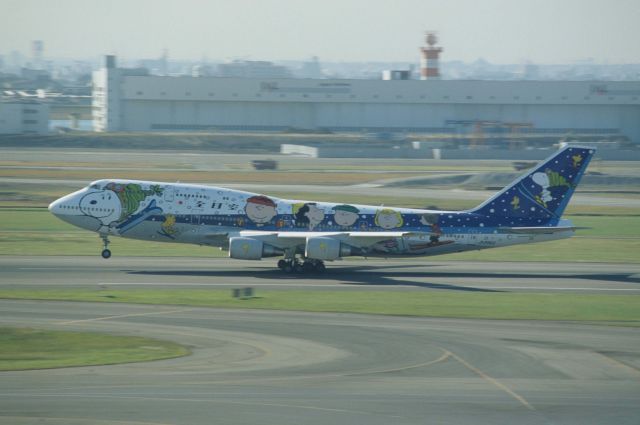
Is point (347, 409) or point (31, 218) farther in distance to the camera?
point (31, 218)

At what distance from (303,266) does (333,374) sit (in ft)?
70.4

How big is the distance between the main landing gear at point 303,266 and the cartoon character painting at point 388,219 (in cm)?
375

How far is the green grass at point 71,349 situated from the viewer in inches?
1125

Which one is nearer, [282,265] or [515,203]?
[282,265]

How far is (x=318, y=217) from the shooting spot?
49.7m

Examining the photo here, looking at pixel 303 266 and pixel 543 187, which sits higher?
pixel 543 187

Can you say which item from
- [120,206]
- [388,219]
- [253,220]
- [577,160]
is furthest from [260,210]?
[577,160]

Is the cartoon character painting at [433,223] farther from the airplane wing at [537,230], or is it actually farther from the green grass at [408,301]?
the green grass at [408,301]

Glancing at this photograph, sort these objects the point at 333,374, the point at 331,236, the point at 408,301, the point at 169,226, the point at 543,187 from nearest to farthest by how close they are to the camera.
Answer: the point at 333,374, the point at 408,301, the point at 331,236, the point at 169,226, the point at 543,187

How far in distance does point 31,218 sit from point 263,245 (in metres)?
28.6

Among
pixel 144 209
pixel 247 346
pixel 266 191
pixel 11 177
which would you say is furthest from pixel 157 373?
pixel 11 177

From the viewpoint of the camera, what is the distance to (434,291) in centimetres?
4366

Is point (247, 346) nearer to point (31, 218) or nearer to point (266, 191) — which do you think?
point (31, 218)

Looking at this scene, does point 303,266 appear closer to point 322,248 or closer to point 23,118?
point 322,248
